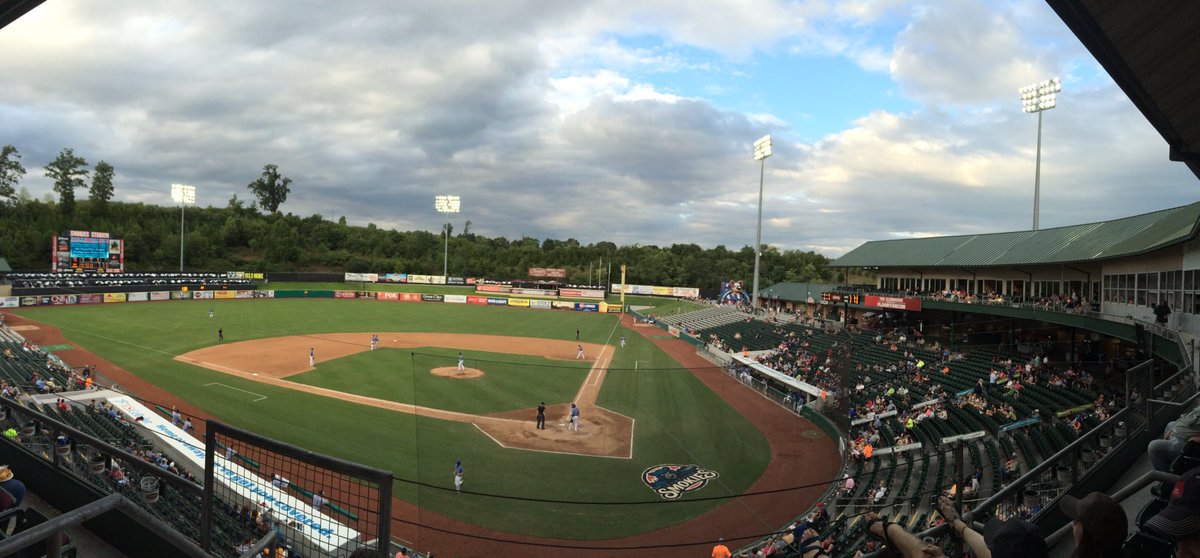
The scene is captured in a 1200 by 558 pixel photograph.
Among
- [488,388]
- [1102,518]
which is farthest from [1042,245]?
[1102,518]

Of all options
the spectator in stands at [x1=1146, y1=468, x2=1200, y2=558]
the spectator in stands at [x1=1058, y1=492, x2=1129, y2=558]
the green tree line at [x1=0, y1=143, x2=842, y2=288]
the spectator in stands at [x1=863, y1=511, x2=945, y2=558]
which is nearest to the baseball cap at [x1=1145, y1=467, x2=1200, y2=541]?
the spectator in stands at [x1=1146, y1=468, x2=1200, y2=558]

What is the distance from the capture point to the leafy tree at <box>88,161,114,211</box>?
104m

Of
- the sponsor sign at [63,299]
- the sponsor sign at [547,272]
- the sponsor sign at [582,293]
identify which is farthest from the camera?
the sponsor sign at [547,272]

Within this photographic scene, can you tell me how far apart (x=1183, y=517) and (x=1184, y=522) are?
3 cm

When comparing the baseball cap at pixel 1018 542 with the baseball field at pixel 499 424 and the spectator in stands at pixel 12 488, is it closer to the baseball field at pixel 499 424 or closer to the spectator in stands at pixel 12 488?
the spectator in stands at pixel 12 488

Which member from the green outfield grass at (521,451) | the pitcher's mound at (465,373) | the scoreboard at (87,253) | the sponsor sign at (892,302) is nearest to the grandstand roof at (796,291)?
the sponsor sign at (892,302)

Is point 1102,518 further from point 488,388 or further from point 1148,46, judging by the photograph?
point 488,388

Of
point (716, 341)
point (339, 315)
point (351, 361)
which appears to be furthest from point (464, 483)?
point (339, 315)

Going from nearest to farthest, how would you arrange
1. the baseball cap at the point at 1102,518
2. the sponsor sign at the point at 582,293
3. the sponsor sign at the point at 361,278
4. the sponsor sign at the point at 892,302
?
the baseball cap at the point at 1102,518
the sponsor sign at the point at 892,302
the sponsor sign at the point at 582,293
the sponsor sign at the point at 361,278

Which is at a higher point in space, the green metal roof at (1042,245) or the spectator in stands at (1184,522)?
the green metal roof at (1042,245)

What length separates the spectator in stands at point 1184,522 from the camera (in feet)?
11.2

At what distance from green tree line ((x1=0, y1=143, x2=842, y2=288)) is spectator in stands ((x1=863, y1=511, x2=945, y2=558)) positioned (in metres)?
91.0

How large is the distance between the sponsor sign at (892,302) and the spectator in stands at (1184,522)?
34592 mm

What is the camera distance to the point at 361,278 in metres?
91.1
